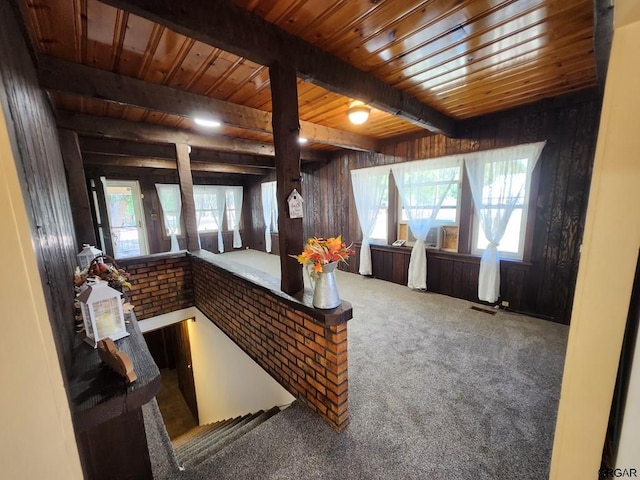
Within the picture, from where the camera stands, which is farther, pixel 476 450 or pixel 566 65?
pixel 566 65

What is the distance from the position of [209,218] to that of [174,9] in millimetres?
6553

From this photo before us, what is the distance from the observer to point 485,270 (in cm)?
321

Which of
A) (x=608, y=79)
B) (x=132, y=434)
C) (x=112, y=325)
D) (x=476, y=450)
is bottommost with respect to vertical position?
(x=476, y=450)

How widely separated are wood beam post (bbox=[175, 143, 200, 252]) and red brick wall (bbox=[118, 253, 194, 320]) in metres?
0.27

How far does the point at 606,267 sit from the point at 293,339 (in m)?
1.72

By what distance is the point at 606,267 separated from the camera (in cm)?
45

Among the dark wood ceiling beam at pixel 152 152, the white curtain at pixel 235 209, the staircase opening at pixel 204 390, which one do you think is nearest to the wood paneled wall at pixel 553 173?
the staircase opening at pixel 204 390

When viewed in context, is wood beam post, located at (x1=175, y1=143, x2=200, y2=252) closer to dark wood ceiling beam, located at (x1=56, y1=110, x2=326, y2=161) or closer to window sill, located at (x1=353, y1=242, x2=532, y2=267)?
dark wood ceiling beam, located at (x1=56, y1=110, x2=326, y2=161)

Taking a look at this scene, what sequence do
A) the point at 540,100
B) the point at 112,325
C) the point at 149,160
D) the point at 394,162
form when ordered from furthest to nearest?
1. the point at 149,160
2. the point at 394,162
3. the point at 540,100
4. the point at 112,325

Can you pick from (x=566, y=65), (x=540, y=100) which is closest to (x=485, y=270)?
(x=540, y=100)

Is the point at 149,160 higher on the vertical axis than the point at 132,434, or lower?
higher

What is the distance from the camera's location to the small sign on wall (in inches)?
66.5

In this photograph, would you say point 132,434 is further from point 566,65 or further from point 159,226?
point 159,226

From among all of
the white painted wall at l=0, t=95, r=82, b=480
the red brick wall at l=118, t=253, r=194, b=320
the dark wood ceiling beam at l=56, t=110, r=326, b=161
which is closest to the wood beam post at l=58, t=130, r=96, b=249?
the dark wood ceiling beam at l=56, t=110, r=326, b=161
